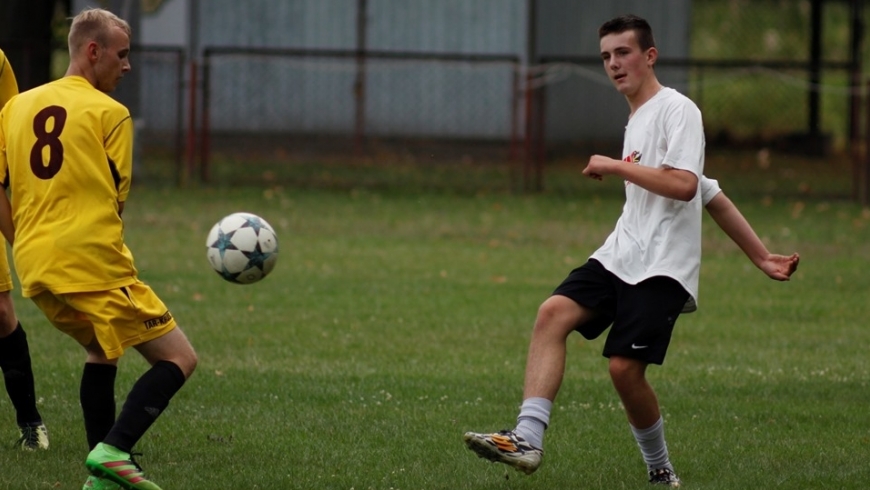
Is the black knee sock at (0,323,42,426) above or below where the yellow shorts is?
below

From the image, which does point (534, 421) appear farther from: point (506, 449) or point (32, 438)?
point (32, 438)

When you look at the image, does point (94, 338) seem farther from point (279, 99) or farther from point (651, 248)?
point (279, 99)

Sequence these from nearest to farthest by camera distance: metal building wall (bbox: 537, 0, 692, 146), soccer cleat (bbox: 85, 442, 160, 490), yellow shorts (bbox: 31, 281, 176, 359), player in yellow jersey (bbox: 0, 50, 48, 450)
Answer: soccer cleat (bbox: 85, 442, 160, 490), yellow shorts (bbox: 31, 281, 176, 359), player in yellow jersey (bbox: 0, 50, 48, 450), metal building wall (bbox: 537, 0, 692, 146)

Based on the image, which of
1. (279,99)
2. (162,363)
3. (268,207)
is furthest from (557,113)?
(162,363)

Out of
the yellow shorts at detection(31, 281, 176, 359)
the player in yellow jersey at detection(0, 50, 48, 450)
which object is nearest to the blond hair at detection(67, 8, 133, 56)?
the yellow shorts at detection(31, 281, 176, 359)

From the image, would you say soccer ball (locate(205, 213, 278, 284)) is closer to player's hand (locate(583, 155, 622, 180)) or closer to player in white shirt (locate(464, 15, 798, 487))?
player in white shirt (locate(464, 15, 798, 487))

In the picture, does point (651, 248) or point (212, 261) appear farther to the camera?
point (212, 261)

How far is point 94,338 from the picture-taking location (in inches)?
203

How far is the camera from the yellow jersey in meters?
4.69

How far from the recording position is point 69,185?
4707 millimetres

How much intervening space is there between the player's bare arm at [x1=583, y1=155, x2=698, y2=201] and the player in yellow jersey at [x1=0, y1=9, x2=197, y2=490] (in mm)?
1727

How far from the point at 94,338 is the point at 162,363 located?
0.41 metres

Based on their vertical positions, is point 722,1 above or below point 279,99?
above

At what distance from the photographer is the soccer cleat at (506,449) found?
4.75m
